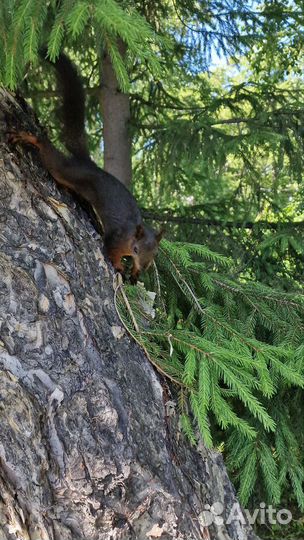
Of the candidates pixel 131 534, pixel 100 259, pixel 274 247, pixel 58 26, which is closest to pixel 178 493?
pixel 131 534

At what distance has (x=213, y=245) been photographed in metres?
4.16

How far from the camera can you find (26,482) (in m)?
1.61

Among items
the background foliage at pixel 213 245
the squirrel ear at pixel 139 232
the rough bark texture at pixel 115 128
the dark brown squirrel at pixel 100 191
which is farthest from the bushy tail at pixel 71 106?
the rough bark texture at pixel 115 128

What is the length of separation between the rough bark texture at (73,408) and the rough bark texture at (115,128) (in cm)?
220

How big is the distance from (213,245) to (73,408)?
8.34ft

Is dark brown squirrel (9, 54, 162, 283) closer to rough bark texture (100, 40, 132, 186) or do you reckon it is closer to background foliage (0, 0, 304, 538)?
background foliage (0, 0, 304, 538)

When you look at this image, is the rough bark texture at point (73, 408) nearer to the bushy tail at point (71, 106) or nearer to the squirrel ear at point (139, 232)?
the bushy tail at point (71, 106)

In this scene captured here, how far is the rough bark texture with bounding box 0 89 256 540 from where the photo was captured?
5.44 feet

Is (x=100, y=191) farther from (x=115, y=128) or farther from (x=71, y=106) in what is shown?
(x=115, y=128)

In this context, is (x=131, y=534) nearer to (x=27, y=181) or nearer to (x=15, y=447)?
(x=15, y=447)

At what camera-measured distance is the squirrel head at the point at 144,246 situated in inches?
114

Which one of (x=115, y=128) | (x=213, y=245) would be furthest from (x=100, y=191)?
(x=115, y=128)

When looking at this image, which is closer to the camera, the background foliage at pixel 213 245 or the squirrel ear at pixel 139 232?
the background foliage at pixel 213 245

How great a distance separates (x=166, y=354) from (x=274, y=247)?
6.65ft
